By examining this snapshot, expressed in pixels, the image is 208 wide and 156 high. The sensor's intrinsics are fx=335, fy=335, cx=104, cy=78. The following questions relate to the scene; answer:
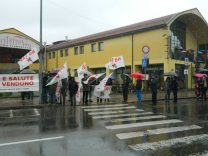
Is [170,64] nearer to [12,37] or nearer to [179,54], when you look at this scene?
[179,54]

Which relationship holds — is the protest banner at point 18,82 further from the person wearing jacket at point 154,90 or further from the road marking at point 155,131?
the road marking at point 155,131

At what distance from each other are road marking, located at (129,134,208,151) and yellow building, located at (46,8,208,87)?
18145mm

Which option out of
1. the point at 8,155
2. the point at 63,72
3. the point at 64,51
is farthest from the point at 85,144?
the point at 64,51

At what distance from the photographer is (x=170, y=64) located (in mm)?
28938

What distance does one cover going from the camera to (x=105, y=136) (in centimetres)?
881

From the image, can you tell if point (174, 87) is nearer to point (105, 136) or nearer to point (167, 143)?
point (105, 136)

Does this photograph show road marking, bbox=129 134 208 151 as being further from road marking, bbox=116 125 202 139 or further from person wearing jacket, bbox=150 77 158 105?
person wearing jacket, bbox=150 77 158 105

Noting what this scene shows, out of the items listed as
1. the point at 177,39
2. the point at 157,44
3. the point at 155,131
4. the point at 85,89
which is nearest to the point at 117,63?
the point at 85,89

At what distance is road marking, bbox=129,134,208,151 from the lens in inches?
297

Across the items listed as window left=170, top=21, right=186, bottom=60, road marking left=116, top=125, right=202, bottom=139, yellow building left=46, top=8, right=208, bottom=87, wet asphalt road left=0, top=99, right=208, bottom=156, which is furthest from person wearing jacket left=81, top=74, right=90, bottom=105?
window left=170, top=21, right=186, bottom=60

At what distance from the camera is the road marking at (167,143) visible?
24.7 feet

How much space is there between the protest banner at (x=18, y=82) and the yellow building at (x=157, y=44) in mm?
10374

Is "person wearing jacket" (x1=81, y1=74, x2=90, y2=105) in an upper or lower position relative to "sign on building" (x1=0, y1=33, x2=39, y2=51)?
lower

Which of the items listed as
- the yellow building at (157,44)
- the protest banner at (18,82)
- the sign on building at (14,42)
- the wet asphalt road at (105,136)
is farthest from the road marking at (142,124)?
the sign on building at (14,42)
